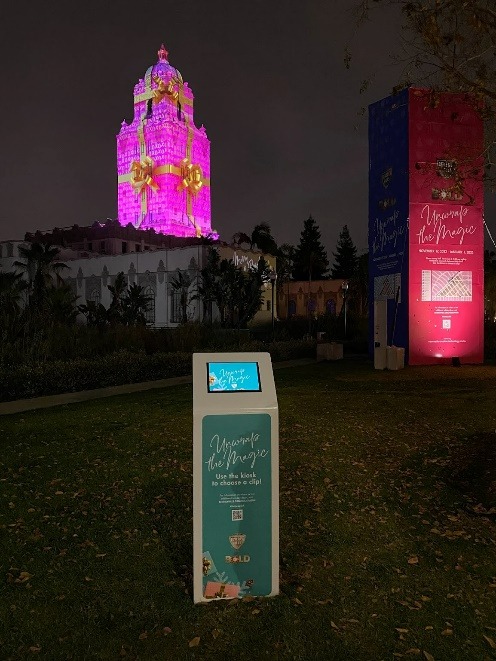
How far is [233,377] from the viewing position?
357 cm

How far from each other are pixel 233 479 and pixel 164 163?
81906 millimetres

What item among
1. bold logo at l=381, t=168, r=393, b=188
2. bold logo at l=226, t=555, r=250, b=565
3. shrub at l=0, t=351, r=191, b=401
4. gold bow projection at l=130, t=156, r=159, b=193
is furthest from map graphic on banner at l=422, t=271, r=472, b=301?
gold bow projection at l=130, t=156, r=159, b=193

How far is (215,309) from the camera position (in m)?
45.6

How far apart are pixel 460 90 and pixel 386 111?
1554 cm

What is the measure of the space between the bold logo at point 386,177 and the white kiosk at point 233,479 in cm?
1872

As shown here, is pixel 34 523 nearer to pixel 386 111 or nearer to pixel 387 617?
pixel 387 617

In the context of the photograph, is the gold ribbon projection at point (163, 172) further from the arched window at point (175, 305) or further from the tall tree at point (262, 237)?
the arched window at point (175, 305)

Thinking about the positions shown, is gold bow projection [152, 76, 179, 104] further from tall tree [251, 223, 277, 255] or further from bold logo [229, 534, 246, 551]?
bold logo [229, 534, 246, 551]

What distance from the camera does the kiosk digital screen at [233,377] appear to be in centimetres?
352

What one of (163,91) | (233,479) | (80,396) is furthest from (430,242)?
(163,91)

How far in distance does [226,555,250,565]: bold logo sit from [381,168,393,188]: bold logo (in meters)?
19.1

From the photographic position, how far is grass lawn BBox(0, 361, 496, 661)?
327cm

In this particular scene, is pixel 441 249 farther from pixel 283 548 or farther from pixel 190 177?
pixel 190 177

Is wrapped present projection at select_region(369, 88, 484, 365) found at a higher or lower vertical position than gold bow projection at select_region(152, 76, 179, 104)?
lower
